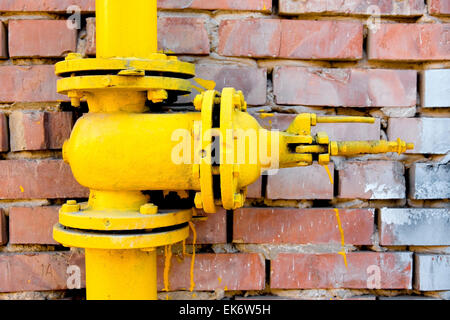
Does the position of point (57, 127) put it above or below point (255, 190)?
above

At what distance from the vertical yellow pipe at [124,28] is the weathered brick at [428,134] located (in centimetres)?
55

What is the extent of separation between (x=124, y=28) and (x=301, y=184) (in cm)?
46

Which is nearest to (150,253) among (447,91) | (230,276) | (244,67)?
(230,276)

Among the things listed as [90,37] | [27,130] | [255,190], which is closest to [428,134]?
[255,190]

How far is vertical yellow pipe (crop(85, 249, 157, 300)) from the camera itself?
0.69 m

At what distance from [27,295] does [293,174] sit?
0.62m

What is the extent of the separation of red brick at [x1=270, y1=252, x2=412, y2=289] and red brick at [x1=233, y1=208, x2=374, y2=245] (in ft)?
0.14

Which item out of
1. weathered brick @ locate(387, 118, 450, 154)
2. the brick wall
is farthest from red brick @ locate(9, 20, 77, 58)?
weathered brick @ locate(387, 118, 450, 154)

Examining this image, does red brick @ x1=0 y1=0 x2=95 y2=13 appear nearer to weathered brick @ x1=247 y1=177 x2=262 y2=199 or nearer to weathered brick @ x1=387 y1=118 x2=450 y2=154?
weathered brick @ x1=247 y1=177 x2=262 y2=199

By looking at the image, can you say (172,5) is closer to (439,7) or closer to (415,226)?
(439,7)

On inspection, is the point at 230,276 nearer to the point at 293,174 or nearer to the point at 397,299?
the point at 293,174

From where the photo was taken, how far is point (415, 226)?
0.84 m

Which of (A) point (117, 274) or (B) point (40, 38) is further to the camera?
(B) point (40, 38)

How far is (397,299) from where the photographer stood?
2.84 ft
